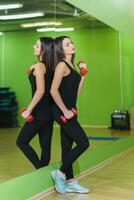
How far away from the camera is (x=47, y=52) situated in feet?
10.6

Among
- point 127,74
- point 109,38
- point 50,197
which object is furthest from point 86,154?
point 127,74

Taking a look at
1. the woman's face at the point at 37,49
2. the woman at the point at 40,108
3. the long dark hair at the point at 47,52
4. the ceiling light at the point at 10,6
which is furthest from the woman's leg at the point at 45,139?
the ceiling light at the point at 10,6

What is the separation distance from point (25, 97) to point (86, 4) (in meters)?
1.89

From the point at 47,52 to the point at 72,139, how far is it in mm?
860

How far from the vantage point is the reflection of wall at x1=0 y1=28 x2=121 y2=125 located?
297 cm

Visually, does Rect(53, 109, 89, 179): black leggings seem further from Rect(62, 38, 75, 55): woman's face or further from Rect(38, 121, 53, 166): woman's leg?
Rect(62, 38, 75, 55): woman's face

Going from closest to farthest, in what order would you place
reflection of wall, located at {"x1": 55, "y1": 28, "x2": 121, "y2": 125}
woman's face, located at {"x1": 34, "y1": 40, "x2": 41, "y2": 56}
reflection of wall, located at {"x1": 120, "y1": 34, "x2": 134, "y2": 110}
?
woman's face, located at {"x1": 34, "y1": 40, "x2": 41, "y2": 56}, reflection of wall, located at {"x1": 55, "y1": 28, "x2": 121, "y2": 125}, reflection of wall, located at {"x1": 120, "y1": 34, "x2": 134, "y2": 110}

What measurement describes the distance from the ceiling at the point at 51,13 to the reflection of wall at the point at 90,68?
0.09m

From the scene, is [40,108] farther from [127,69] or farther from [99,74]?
[127,69]

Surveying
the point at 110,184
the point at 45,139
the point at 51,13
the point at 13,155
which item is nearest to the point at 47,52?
the point at 51,13

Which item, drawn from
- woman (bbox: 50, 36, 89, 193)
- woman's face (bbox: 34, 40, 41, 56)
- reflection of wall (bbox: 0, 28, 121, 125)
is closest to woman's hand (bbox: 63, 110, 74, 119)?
woman (bbox: 50, 36, 89, 193)

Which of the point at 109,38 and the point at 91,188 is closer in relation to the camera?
the point at 91,188

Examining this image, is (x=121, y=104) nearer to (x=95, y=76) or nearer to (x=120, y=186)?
(x=95, y=76)

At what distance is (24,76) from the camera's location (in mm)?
3104
